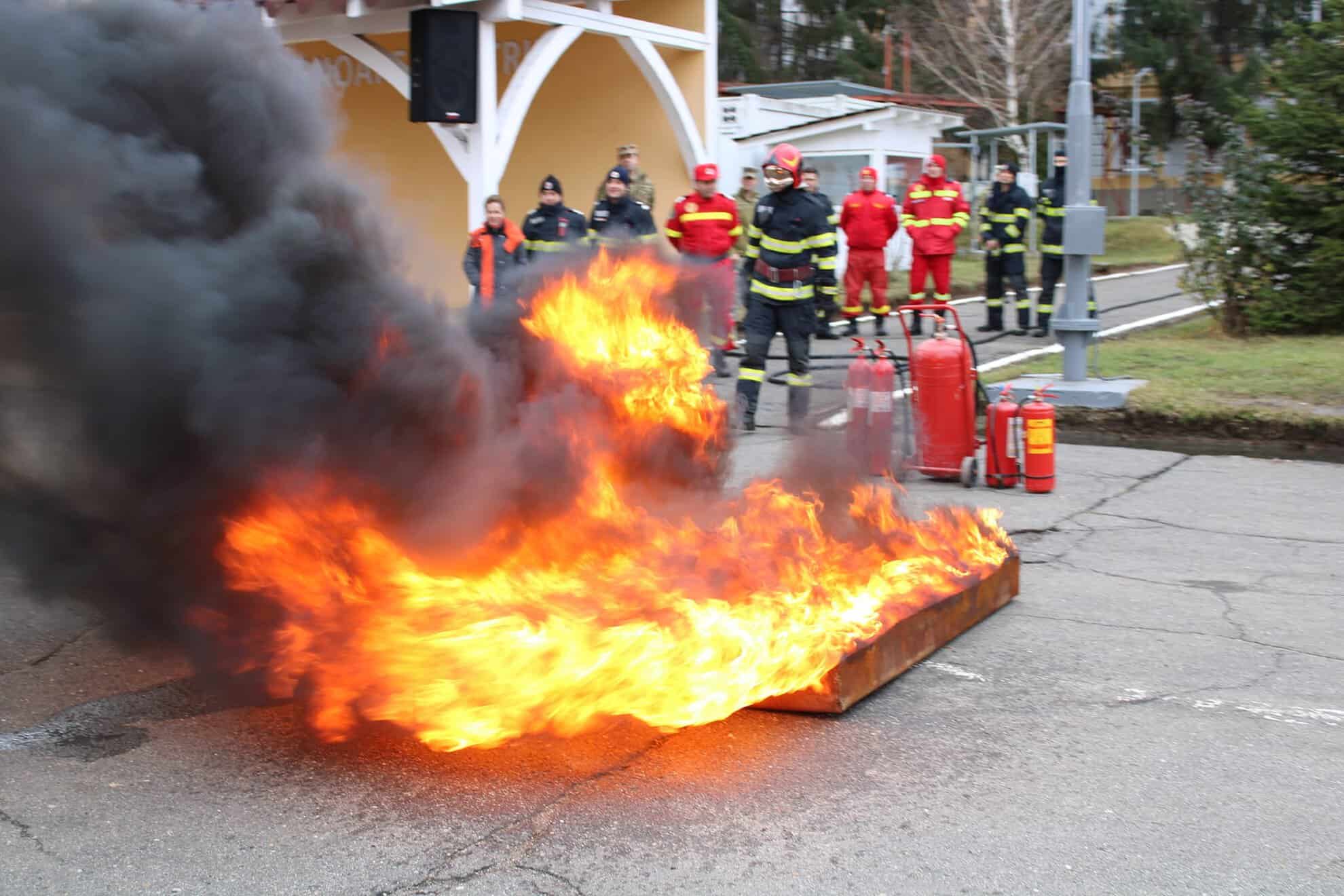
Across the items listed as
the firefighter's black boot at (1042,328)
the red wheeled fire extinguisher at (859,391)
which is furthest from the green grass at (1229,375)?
the red wheeled fire extinguisher at (859,391)

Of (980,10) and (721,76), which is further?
(721,76)

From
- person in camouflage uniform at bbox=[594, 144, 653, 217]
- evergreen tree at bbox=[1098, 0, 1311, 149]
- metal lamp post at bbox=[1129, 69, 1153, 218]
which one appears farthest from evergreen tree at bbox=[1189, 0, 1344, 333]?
evergreen tree at bbox=[1098, 0, 1311, 149]

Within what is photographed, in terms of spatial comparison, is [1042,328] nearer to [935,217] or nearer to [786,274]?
[935,217]

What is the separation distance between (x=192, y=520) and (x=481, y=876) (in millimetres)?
1577

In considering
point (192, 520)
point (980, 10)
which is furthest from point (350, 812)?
point (980, 10)

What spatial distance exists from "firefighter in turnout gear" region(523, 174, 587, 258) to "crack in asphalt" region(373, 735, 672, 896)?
7.90 m

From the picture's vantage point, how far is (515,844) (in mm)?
3645

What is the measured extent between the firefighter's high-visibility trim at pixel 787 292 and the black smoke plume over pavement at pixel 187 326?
5.36 metres

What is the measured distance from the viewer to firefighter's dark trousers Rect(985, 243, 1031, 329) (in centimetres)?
1526

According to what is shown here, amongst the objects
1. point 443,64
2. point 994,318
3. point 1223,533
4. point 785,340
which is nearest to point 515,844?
point 1223,533

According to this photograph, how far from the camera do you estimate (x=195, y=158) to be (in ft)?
13.3

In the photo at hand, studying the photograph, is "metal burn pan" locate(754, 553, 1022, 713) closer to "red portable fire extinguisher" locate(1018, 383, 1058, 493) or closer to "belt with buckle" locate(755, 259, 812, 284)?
"red portable fire extinguisher" locate(1018, 383, 1058, 493)

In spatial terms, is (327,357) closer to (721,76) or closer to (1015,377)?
Result: (1015,377)

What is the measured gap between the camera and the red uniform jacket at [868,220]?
15023 mm
